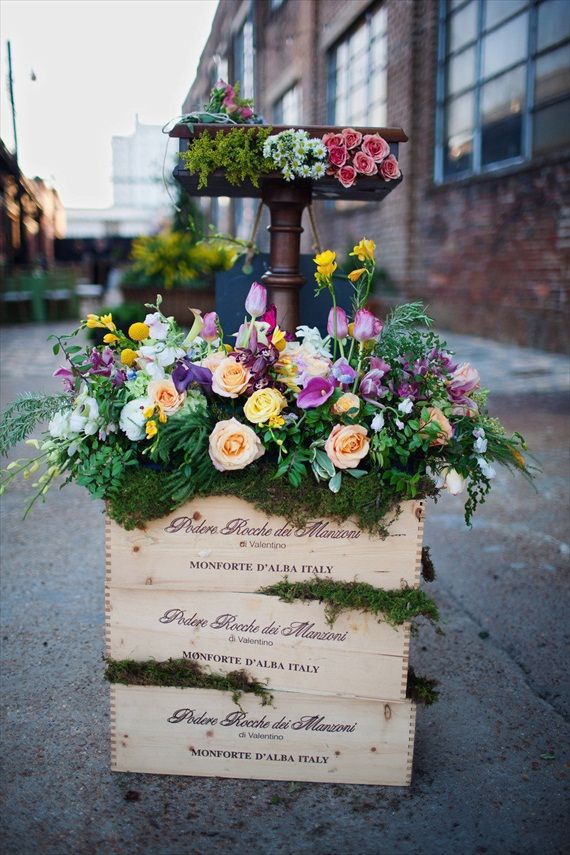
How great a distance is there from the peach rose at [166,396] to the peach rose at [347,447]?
35 cm

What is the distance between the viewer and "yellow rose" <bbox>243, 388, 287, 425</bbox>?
1.78 m

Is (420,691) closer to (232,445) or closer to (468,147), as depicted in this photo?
(232,445)

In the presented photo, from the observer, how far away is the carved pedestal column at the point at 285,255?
2.72m

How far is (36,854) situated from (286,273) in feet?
6.18

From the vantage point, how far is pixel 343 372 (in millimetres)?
1885

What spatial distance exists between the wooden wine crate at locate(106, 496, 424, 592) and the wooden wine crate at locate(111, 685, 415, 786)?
12.3 inches

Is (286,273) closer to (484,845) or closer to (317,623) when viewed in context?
(317,623)

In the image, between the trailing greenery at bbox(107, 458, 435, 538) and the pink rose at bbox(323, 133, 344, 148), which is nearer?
the trailing greenery at bbox(107, 458, 435, 538)

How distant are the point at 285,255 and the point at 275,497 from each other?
123 centimetres

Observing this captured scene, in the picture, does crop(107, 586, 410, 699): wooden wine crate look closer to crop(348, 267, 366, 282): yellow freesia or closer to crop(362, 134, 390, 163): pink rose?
crop(348, 267, 366, 282): yellow freesia

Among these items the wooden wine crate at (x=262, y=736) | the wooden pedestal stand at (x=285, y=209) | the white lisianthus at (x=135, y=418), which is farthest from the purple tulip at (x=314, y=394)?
the wooden pedestal stand at (x=285, y=209)

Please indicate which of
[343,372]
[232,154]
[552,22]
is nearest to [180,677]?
[343,372]

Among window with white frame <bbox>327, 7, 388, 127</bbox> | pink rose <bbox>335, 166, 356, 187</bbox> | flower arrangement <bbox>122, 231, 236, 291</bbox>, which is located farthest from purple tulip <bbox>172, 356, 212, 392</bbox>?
window with white frame <bbox>327, 7, 388, 127</bbox>

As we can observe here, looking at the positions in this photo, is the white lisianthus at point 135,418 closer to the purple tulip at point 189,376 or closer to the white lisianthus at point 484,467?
the purple tulip at point 189,376
